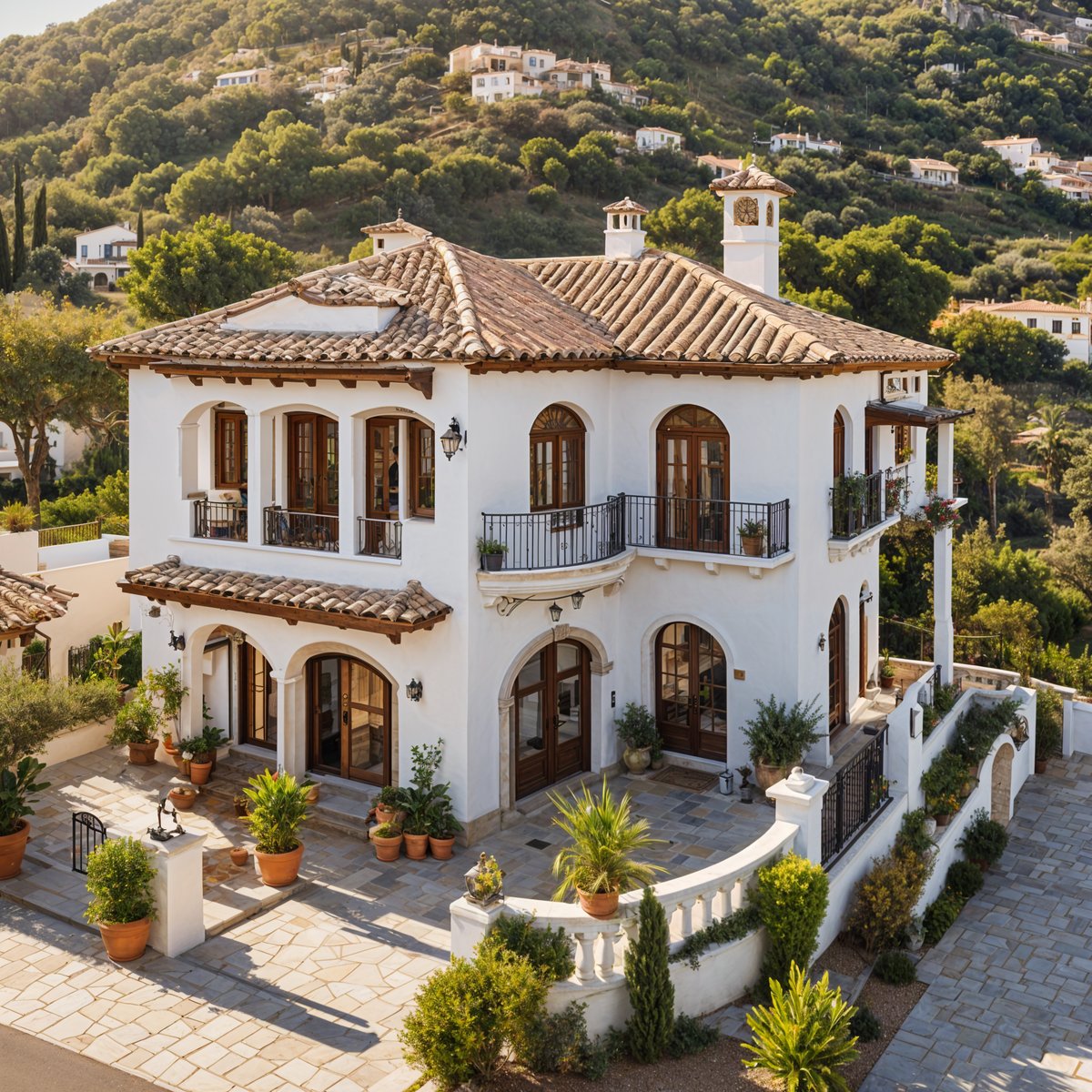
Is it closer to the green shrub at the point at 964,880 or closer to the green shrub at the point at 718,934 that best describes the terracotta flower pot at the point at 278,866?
the green shrub at the point at 718,934

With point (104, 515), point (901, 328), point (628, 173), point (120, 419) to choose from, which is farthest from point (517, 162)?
point (104, 515)

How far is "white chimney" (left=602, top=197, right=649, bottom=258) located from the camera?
21.1 m

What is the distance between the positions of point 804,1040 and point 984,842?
30.8 ft

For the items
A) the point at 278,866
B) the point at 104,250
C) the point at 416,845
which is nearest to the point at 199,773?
the point at 278,866

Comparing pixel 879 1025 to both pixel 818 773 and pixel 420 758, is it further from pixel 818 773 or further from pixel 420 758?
pixel 420 758

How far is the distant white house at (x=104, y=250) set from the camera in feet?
226

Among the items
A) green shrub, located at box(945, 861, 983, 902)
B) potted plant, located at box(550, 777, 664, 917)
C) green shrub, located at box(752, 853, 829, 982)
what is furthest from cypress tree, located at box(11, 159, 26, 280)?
green shrub, located at box(752, 853, 829, 982)

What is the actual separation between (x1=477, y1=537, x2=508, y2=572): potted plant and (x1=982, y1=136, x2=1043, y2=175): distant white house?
11706 cm

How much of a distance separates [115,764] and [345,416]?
23.9 feet

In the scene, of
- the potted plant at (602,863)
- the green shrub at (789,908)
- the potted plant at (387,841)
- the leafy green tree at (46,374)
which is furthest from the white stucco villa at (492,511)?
the leafy green tree at (46,374)

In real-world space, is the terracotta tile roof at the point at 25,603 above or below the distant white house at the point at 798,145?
below

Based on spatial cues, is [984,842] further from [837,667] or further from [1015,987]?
[1015,987]

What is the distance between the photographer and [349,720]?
17641 millimetres

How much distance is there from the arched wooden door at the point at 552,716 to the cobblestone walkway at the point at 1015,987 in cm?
612
